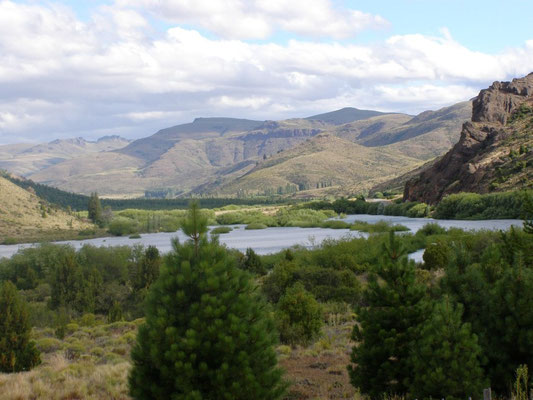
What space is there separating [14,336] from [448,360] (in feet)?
40.8

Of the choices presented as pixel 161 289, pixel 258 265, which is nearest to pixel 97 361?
pixel 161 289

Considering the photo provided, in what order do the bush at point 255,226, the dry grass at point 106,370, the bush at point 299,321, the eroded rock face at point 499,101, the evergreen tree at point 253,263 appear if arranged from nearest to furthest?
the dry grass at point 106,370, the bush at point 299,321, the evergreen tree at point 253,263, the eroded rock face at point 499,101, the bush at point 255,226

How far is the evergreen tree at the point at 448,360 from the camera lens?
32.9 feet

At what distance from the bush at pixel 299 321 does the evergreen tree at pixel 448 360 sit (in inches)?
391

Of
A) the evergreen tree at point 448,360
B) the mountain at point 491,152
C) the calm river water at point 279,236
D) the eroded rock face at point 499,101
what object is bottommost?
the calm river water at point 279,236

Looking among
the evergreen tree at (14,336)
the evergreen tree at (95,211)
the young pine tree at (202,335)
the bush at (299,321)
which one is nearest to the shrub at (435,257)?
the bush at (299,321)

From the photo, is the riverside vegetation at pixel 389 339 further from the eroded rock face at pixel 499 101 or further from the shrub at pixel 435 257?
the eroded rock face at pixel 499 101

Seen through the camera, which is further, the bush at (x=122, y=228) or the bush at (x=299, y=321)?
the bush at (x=122, y=228)

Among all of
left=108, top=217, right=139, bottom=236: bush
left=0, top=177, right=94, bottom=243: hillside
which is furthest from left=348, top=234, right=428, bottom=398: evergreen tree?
left=108, top=217, right=139, bottom=236: bush

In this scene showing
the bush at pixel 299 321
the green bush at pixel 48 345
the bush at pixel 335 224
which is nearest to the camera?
the bush at pixel 299 321

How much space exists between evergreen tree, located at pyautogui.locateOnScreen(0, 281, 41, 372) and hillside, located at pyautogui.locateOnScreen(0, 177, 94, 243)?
6701 cm

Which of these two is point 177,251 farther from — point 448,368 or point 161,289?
point 448,368

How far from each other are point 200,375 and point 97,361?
10.4 meters

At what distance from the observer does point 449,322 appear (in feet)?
33.3
